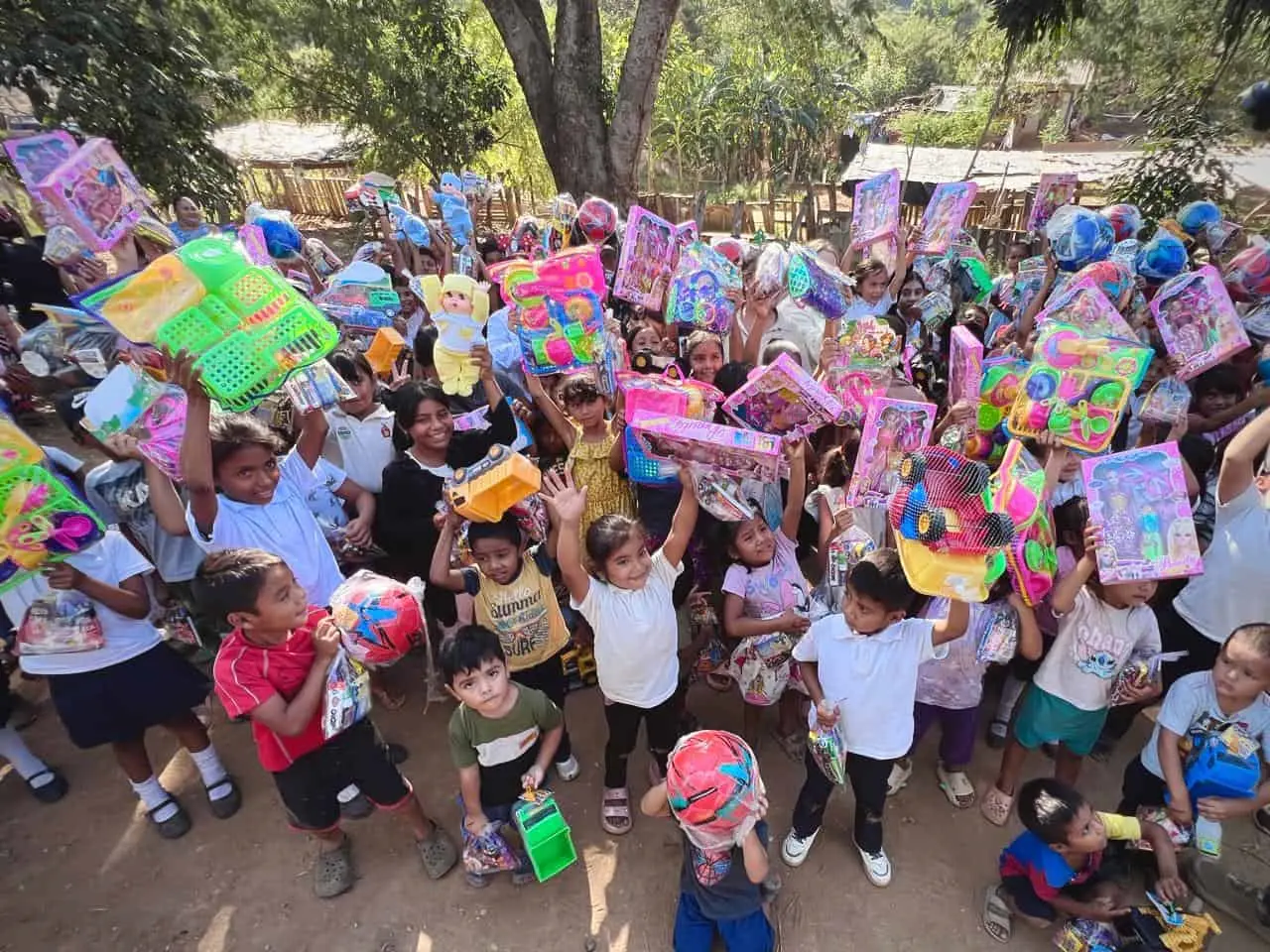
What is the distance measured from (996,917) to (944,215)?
12.9 ft

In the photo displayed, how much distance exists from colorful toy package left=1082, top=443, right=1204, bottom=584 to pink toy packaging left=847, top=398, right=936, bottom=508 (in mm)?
573

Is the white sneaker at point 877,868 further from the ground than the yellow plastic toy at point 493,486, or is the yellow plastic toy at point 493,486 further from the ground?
the yellow plastic toy at point 493,486

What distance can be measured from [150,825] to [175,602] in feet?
3.22

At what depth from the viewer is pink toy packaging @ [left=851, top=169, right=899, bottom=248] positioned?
403 cm

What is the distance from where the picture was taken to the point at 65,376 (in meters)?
2.71

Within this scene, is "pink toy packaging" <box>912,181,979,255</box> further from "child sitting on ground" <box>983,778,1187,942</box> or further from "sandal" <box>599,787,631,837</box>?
"sandal" <box>599,787,631,837</box>

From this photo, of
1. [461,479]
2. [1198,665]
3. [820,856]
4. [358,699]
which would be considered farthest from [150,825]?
[1198,665]

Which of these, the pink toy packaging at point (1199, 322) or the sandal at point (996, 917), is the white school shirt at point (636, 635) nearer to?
the sandal at point (996, 917)

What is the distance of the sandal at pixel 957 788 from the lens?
2803 millimetres

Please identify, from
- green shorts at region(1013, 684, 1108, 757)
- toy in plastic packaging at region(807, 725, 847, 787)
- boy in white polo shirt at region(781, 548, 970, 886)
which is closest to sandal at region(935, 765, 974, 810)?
green shorts at region(1013, 684, 1108, 757)

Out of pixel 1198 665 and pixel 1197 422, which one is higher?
pixel 1197 422

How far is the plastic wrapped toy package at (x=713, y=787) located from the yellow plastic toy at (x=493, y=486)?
94 centimetres

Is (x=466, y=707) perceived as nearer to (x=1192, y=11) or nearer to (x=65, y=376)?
(x=65, y=376)

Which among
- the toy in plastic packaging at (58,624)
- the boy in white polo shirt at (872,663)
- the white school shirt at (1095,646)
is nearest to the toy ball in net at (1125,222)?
the white school shirt at (1095,646)
